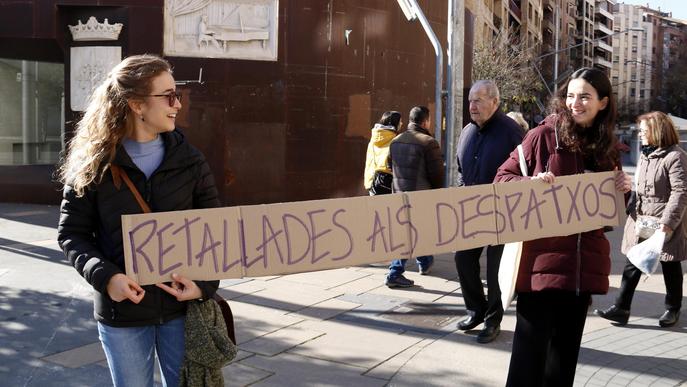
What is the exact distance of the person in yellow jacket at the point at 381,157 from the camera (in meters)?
8.13

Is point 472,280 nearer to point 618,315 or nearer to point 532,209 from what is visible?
point 618,315

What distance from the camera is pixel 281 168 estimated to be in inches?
548

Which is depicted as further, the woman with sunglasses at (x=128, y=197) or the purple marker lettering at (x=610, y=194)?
the purple marker lettering at (x=610, y=194)

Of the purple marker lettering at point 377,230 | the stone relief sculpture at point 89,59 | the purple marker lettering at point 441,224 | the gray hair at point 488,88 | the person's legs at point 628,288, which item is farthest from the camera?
the stone relief sculpture at point 89,59

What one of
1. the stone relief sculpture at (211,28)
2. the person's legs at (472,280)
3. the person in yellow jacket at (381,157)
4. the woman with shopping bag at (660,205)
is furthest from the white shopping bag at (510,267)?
the stone relief sculpture at (211,28)

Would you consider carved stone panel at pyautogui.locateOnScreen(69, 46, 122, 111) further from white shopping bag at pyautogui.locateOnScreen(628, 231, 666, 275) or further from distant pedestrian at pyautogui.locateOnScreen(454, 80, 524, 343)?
white shopping bag at pyautogui.locateOnScreen(628, 231, 666, 275)

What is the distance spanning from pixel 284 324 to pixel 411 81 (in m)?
10.8

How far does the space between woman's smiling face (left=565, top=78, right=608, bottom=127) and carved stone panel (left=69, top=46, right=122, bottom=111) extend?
1177cm

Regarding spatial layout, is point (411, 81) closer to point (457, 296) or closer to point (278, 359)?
point (457, 296)

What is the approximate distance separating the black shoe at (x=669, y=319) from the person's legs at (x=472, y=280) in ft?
5.37

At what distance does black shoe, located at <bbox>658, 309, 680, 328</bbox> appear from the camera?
Result: 6043 millimetres

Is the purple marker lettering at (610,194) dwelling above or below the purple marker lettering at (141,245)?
above

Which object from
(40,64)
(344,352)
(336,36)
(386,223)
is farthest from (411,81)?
(386,223)

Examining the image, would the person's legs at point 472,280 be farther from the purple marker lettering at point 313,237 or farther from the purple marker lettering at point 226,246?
the purple marker lettering at point 226,246
